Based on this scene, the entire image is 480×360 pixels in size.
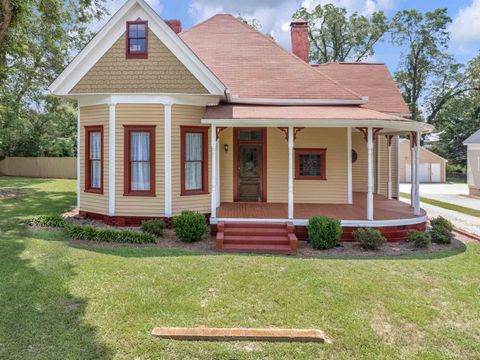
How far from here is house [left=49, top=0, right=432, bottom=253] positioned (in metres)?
9.98

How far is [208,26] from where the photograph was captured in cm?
1587

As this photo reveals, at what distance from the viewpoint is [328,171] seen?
1263 cm

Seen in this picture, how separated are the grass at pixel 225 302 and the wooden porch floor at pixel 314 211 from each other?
2473mm

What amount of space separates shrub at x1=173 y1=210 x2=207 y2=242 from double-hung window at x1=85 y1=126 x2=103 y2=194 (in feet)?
11.8

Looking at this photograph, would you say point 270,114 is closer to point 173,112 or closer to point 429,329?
point 173,112

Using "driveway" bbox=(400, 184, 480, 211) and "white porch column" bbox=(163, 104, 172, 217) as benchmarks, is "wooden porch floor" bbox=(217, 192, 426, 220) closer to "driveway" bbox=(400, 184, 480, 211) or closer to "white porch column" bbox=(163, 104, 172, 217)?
"white porch column" bbox=(163, 104, 172, 217)

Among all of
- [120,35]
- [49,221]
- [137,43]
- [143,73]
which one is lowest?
[49,221]

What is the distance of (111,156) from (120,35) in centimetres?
374

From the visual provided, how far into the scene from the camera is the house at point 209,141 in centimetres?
998

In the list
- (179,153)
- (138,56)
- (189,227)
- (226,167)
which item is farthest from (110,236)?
(138,56)

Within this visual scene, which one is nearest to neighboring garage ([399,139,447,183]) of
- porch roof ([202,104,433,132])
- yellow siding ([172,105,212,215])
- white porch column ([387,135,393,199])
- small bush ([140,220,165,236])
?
white porch column ([387,135,393,199])

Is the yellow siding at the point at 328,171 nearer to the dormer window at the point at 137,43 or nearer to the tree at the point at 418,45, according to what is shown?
the dormer window at the point at 137,43

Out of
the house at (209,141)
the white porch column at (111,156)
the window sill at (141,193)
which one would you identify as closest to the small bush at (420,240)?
the house at (209,141)

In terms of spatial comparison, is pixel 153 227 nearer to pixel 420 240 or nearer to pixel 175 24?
pixel 420 240
